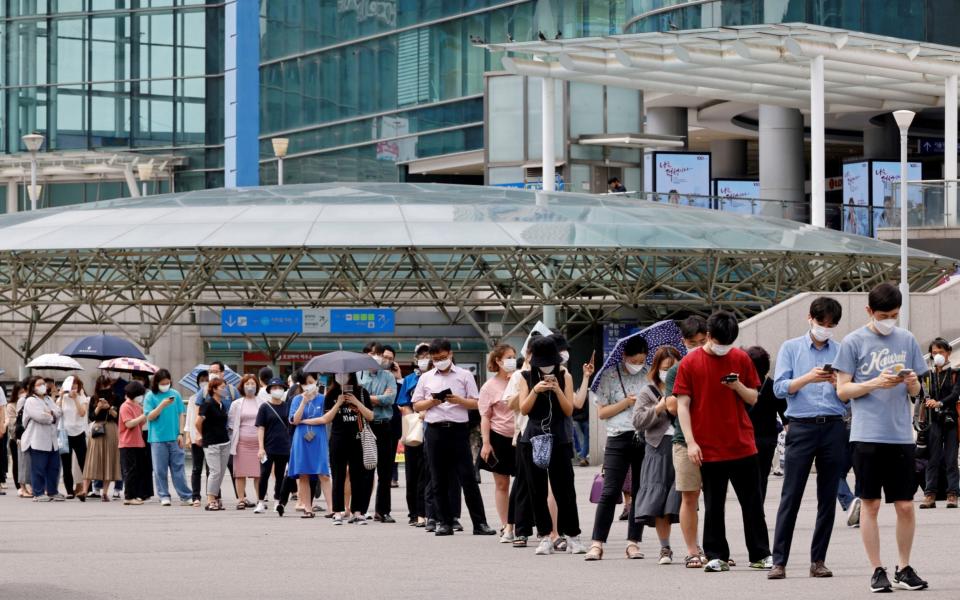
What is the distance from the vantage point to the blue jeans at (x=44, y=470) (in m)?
23.2

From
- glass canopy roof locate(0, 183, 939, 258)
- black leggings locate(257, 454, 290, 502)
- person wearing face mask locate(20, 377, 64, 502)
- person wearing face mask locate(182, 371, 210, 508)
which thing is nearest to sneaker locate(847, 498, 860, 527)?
black leggings locate(257, 454, 290, 502)

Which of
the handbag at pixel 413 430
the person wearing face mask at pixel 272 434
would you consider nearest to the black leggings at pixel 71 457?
the person wearing face mask at pixel 272 434

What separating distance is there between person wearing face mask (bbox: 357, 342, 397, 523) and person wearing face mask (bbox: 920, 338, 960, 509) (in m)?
5.25

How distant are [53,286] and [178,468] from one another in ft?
50.2

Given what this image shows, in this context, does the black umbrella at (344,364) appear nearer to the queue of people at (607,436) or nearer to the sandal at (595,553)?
the queue of people at (607,436)

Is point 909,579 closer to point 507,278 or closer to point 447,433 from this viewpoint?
point 447,433

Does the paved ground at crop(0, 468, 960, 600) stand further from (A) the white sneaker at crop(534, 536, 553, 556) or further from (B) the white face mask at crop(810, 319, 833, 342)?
(B) the white face mask at crop(810, 319, 833, 342)

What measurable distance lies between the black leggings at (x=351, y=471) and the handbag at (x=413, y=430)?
760 mm

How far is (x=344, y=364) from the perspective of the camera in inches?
699

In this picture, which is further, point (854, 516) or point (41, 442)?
point (41, 442)

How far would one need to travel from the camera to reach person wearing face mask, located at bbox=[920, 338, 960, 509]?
18366 millimetres

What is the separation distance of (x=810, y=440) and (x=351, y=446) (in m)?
7.29

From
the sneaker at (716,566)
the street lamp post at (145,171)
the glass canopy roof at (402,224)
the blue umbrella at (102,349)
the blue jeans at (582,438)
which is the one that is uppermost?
the street lamp post at (145,171)

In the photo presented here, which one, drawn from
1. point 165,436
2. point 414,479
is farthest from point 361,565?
point 165,436
